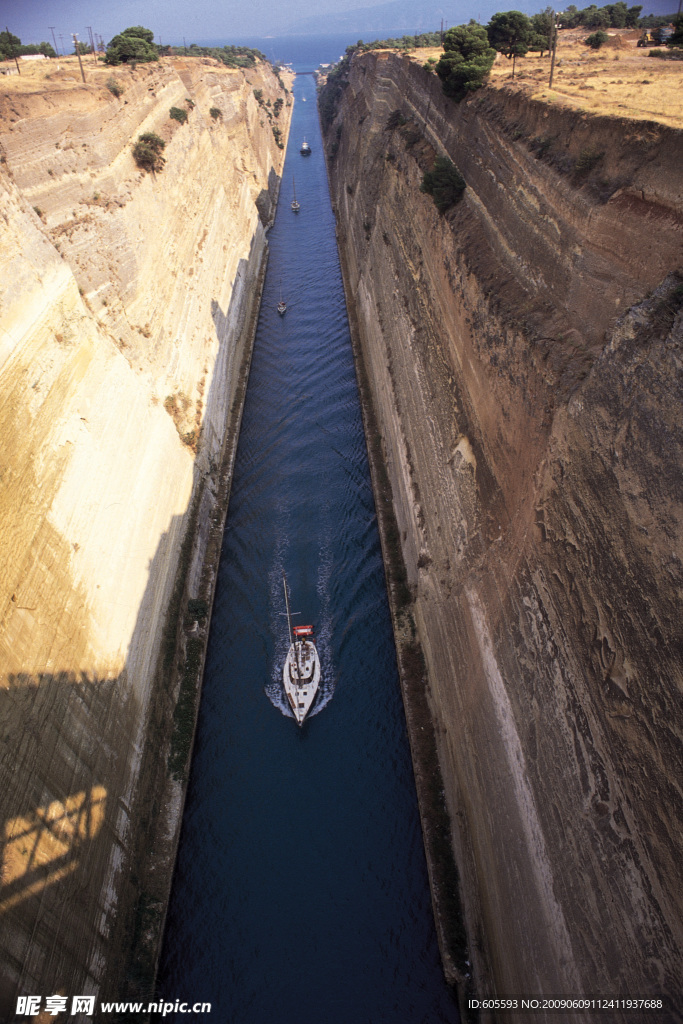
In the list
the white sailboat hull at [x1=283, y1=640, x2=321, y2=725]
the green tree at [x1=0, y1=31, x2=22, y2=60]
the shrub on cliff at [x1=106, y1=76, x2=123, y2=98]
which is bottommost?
the white sailboat hull at [x1=283, y1=640, x2=321, y2=725]

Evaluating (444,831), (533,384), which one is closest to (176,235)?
(533,384)

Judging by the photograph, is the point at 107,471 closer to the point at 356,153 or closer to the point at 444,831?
the point at 444,831

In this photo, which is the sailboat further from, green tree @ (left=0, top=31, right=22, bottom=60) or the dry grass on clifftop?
green tree @ (left=0, top=31, right=22, bottom=60)

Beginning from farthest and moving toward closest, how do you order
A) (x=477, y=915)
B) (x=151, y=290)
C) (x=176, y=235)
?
1. (x=176, y=235)
2. (x=151, y=290)
3. (x=477, y=915)

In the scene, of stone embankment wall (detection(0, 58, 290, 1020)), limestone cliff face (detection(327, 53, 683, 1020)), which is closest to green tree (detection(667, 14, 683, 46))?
limestone cliff face (detection(327, 53, 683, 1020))

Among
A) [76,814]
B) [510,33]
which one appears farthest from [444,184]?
[76,814]

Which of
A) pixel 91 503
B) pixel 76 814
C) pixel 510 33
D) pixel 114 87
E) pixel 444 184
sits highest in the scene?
pixel 510 33

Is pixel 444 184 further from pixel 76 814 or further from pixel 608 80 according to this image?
pixel 76 814
